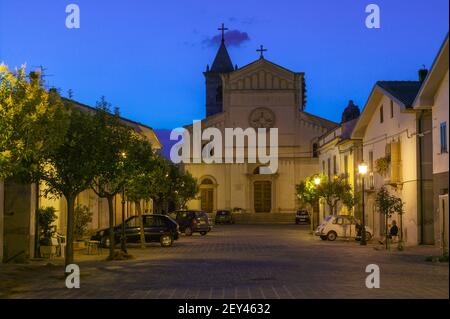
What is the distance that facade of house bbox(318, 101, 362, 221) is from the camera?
1805 inches

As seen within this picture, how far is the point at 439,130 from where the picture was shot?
88.9ft

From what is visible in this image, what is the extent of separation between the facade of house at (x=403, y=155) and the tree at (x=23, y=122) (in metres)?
18.8

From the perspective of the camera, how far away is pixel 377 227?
132 ft

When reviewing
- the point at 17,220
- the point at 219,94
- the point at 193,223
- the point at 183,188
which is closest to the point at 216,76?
the point at 219,94

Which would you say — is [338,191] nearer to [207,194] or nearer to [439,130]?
[439,130]

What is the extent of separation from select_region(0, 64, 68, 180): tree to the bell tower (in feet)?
267

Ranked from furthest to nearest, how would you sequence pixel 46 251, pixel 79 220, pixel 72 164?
→ 1. pixel 79 220
2. pixel 46 251
3. pixel 72 164

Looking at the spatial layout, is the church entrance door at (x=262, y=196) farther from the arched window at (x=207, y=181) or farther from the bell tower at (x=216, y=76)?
the bell tower at (x=216, y=76)

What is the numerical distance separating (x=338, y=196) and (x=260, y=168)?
103 feet

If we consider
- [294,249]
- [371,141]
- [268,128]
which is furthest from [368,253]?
[268,128]

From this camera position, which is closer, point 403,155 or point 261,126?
point 403,155

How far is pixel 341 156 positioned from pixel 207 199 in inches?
1020

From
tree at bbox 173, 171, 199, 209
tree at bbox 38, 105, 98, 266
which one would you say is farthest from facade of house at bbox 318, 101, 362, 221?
tree at bbox 38, 105, 98, 266
